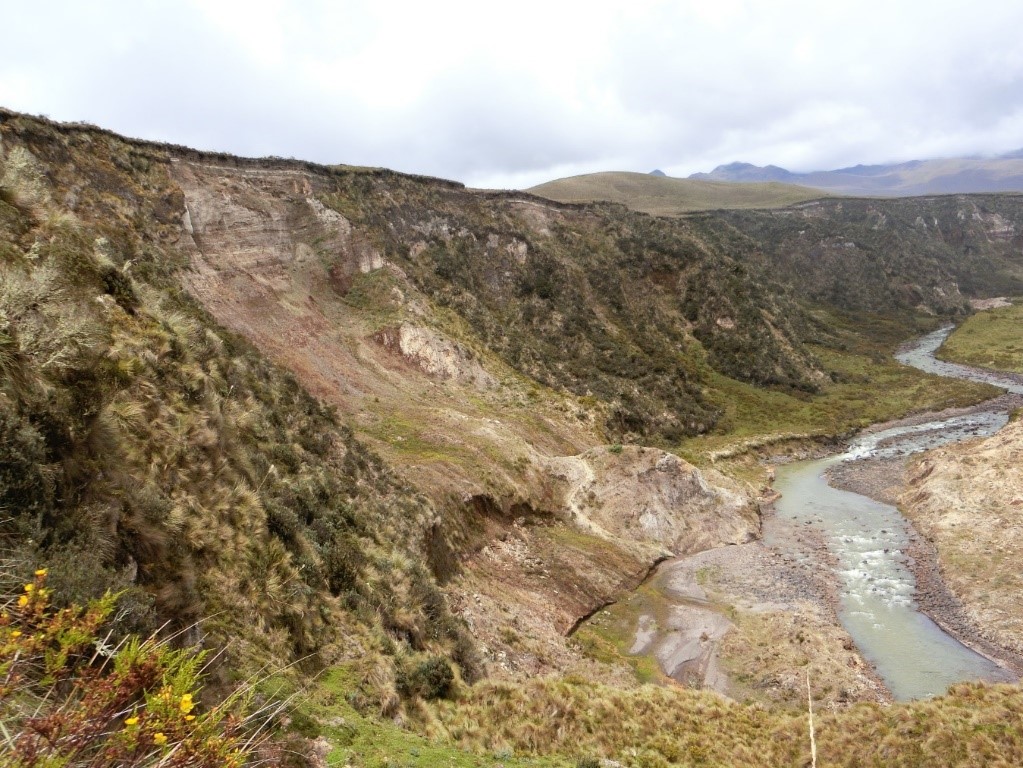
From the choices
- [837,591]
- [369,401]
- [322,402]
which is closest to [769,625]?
[837,591]

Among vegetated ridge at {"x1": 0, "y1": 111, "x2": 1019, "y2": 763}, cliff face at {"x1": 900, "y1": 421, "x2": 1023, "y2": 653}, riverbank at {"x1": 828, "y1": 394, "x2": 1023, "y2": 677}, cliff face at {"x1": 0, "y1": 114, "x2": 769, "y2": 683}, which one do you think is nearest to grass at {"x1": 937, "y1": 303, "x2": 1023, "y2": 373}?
vegetated ridge at {"x1": 0, "y1": 111, "x2": 1019, "y2": 763}

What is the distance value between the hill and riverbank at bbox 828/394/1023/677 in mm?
98584

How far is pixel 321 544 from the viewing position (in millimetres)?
15055

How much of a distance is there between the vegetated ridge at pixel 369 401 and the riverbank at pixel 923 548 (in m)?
6.04

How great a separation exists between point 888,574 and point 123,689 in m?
36.7

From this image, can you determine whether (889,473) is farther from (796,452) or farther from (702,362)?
(702,362)

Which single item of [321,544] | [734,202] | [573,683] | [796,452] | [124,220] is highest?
[734,202]

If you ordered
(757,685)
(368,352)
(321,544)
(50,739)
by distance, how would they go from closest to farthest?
(50,739) → (321,544) → (757,685) → (368,352)

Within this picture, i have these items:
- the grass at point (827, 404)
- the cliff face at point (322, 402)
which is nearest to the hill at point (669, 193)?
the grass at point (827, 404)

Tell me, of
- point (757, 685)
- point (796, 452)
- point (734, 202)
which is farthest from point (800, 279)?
point (757, 685)

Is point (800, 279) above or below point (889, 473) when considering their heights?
above

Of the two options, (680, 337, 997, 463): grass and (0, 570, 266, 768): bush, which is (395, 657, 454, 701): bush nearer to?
(0, 570, 266, 768): bush

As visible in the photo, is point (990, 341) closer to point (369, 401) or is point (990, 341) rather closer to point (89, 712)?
point (369, 401)

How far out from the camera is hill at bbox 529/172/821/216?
163m
